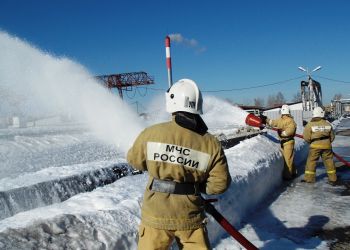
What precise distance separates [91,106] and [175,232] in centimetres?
1089

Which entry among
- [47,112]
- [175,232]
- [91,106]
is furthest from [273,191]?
[47,112]

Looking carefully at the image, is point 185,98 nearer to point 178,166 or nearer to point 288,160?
point 178,166

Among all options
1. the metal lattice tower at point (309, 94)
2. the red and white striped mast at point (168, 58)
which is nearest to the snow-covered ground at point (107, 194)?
the red and white striped mast at point (168, 58)

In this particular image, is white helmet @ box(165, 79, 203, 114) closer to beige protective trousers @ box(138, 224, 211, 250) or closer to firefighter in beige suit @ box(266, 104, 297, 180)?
beige protective trousers @ box(138, 224, 211, 250)

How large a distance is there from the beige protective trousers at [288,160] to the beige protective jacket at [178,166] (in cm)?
651

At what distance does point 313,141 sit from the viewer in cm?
829

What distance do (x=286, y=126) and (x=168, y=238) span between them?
22.3 ft

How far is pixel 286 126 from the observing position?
8.88 metres

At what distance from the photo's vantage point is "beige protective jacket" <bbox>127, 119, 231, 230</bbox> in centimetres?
260

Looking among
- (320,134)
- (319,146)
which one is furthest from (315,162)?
(320,134)

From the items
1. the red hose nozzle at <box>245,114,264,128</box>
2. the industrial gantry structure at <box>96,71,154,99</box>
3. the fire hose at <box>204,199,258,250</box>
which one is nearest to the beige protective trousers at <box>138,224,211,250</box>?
the fire hose at <box>204,199,258,250</box>

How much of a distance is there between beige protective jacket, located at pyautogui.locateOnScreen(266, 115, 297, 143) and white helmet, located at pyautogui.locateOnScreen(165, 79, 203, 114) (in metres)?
6.49

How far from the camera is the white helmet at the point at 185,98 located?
2719 mm

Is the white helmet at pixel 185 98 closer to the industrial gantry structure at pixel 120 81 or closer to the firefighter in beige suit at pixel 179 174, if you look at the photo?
the firefighter in beige suit at pixel 179 174
